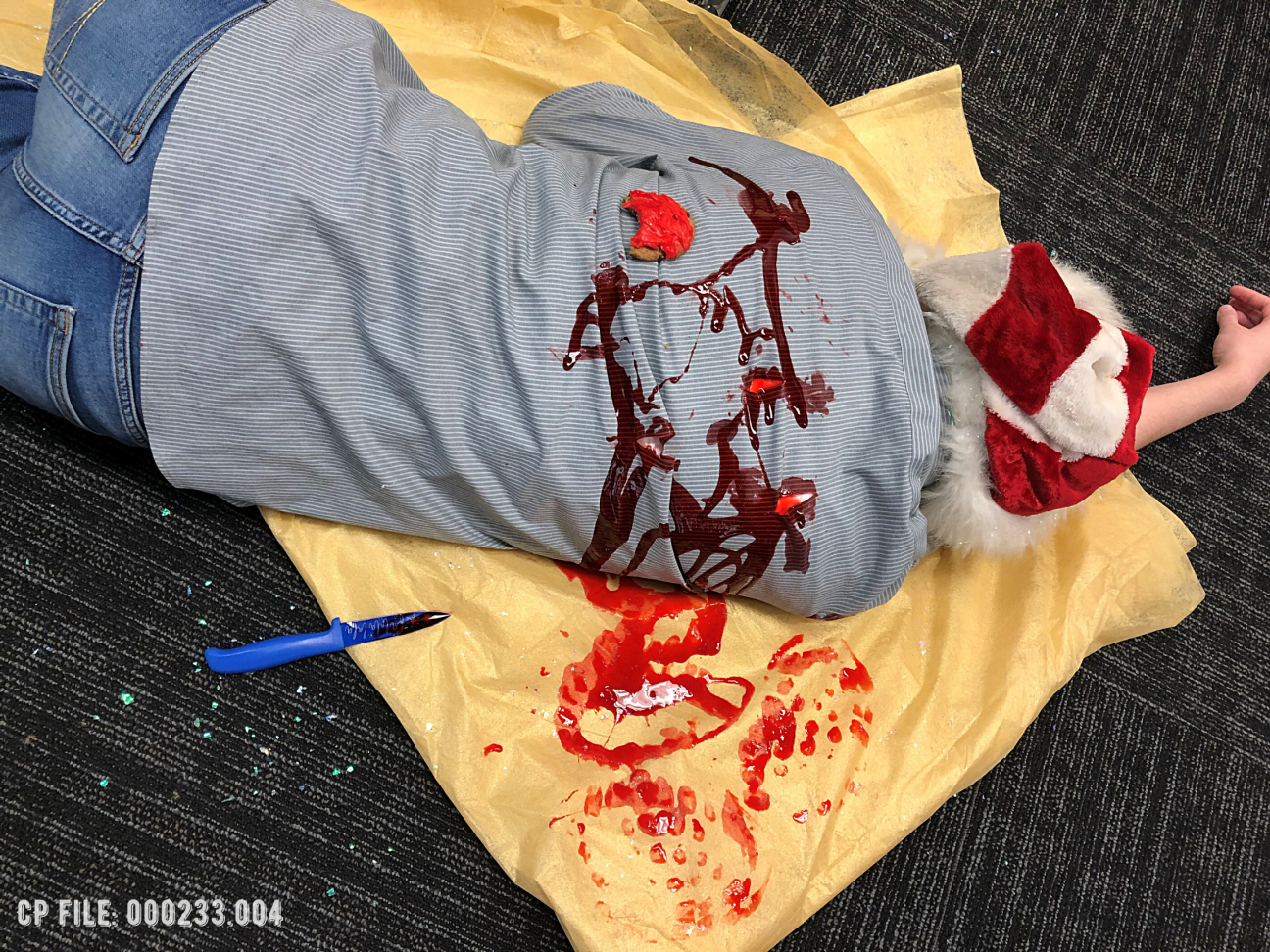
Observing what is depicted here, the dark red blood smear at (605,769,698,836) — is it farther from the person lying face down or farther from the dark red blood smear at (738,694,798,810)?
the person lying face down

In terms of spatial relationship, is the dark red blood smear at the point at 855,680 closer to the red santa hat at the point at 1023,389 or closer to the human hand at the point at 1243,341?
the red santa hat at the point at 1023,389

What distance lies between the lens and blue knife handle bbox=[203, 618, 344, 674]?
80 cm

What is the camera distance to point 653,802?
821mm

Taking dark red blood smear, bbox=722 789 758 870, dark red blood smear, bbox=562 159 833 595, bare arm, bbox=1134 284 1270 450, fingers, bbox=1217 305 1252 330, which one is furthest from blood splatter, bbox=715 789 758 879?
fingers, bbox=1217 305 1252 330

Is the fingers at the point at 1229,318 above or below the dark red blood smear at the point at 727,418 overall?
below

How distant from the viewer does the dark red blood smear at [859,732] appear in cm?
88

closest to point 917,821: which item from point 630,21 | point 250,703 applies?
point 250,703

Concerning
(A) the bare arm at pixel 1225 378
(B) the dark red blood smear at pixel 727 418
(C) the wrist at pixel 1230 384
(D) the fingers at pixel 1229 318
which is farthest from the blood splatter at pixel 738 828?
(D) the fingers at pixel 1229 318

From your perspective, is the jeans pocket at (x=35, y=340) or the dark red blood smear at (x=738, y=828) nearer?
the jeans pocket at (x=35, y=340)

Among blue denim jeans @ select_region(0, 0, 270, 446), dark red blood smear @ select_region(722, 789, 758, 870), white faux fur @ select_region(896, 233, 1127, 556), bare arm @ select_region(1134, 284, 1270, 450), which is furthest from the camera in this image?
bare arm @ select_region(1134, 284, 1270, 450)

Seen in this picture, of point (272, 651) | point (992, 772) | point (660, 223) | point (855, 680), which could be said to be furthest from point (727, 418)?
point (992, 772)

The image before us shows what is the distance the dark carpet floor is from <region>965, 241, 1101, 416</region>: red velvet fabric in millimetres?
488

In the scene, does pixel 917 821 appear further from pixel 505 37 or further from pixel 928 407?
pixel 505 37

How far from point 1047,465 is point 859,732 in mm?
348
